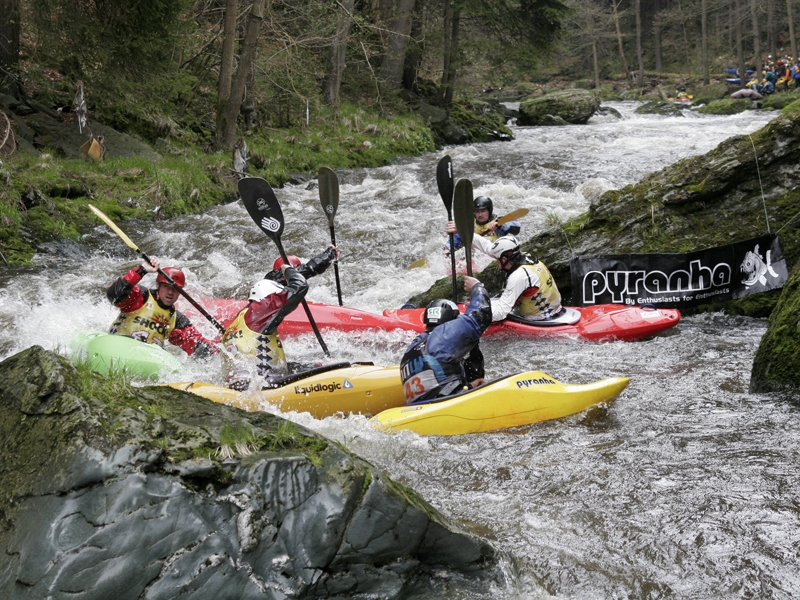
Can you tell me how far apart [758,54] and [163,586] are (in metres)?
31.3

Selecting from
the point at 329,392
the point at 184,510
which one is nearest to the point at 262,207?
the point at 329,392

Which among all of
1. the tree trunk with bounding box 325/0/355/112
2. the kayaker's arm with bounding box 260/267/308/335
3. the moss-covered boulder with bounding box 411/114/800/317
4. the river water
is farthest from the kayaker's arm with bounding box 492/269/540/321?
the tree trunk with bounding box 325/0/355/112

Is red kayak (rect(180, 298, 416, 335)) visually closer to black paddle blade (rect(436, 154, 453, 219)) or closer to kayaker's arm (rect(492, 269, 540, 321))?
kayaker's arm (rect(492, 269, 540, 321))

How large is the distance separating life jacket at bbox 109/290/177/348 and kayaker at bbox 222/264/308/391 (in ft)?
3.06

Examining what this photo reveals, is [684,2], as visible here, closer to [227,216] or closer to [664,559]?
[227,216]

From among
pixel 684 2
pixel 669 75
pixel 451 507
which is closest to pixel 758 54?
pixel 669 75

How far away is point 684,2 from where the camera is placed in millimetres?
43094

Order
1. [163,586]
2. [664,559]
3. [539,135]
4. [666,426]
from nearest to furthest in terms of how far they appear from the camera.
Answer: [163,586]
[664,559]
[666,426]
[539,135]

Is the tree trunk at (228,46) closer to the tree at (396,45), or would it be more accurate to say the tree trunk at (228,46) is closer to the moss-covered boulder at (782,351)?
the tree at (396,45)

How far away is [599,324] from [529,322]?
650mm

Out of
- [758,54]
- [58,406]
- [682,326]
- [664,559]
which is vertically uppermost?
[758,54]

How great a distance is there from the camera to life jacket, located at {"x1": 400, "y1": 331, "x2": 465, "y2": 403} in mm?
4688

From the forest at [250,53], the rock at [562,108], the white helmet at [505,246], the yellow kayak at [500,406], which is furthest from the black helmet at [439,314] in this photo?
the rock at [562,108]

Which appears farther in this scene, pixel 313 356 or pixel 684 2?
pixel 684 2
